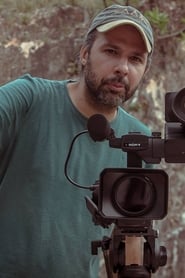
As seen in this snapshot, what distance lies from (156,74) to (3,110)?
1935 mm

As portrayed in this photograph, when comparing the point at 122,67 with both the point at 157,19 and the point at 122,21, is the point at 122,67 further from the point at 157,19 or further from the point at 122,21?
the point at 157,19

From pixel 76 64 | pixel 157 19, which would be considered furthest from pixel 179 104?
pixel 76 64

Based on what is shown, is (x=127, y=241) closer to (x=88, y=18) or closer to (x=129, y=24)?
(x=129, y=24)

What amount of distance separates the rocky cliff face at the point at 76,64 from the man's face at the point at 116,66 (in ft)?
5.53

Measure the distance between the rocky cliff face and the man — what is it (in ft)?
5.42

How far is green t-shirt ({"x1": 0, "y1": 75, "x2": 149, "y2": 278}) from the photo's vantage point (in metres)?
1.55

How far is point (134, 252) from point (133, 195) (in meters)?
0.12

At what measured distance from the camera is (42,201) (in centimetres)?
155

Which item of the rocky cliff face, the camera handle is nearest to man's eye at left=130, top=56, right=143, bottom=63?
the camera handle

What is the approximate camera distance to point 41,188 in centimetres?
156

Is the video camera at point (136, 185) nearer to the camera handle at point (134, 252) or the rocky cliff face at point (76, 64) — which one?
the camera handle at point (134, 252)

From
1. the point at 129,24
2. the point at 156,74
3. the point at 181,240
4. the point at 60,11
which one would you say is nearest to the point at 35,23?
the point at 60,11

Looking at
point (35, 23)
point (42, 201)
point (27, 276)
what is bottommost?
point (27, 276)

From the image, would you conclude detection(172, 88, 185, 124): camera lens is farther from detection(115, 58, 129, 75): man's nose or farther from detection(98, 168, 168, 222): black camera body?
detection(115, 58, 129, 75): man's nose
